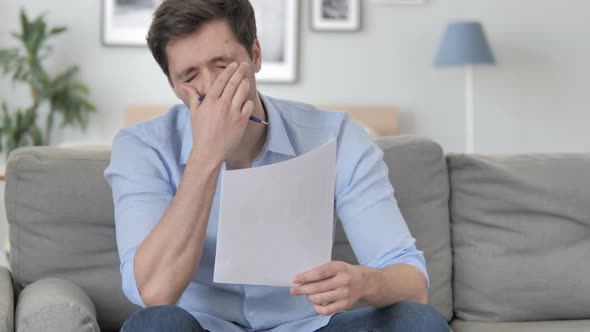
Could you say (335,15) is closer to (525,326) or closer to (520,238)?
(520,238)

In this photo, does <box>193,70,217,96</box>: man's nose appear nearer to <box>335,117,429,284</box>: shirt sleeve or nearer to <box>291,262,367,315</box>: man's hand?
<box>335,117,429,284</box>: shirt sleeve

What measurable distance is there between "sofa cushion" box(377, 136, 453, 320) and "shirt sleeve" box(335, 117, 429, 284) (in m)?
0.32

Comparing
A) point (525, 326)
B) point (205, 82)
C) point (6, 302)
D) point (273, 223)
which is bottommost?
point (525, 326)

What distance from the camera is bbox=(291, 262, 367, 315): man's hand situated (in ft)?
4.33

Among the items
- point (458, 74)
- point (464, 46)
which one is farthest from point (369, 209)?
point (458, 74)

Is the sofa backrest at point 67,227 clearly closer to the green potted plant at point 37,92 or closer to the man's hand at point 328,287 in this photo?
the man's hand at point 328,287

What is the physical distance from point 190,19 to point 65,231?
0.64 m

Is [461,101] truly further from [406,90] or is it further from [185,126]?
[185,126]

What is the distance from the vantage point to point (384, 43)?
5.21 m

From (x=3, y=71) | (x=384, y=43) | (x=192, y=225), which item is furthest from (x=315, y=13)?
(x=192, y=225)

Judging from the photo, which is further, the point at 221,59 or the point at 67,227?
the point at 67,227

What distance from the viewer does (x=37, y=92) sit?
4734 mm

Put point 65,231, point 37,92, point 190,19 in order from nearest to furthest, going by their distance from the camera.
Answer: point 190,19 → point 65,231 → point 37,92

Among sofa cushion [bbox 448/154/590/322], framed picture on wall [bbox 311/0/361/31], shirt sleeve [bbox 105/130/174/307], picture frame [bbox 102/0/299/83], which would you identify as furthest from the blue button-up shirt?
framed picture on wall [bbox 311/0/361/31]
